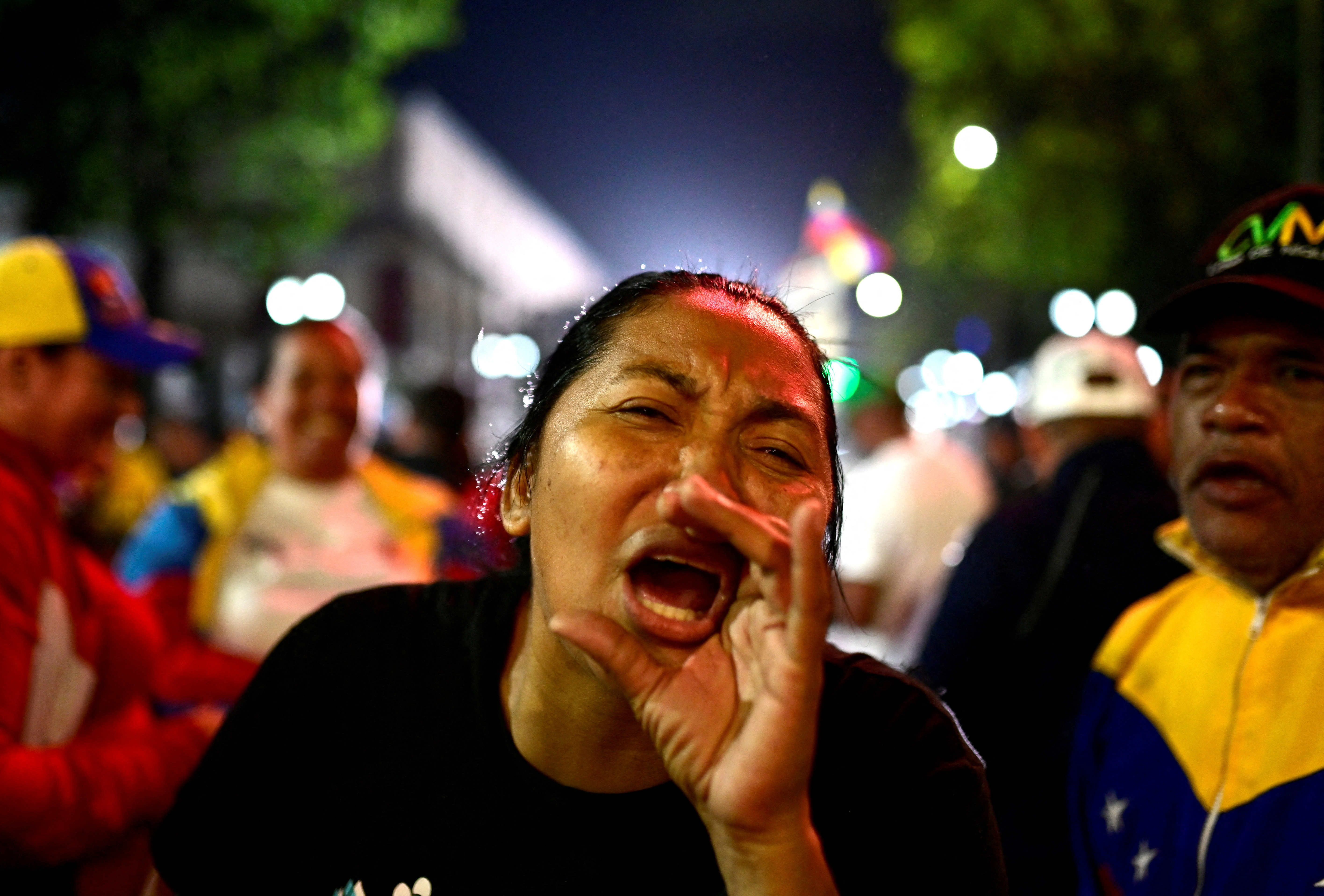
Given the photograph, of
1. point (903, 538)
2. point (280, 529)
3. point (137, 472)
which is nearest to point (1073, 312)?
point (903, 538)

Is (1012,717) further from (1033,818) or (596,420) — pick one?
(596,420)

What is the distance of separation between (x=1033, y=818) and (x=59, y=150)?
13.6 m

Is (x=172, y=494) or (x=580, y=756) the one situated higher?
(x=172, y=494)

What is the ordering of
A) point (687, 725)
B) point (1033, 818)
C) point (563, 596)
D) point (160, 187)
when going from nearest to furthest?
point (687, 725) → point (563, 596) → point (1033, 818) → point (160, 187)

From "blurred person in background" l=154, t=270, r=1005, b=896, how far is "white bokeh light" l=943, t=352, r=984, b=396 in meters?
27.6

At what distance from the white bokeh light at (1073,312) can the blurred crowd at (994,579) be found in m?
9.70

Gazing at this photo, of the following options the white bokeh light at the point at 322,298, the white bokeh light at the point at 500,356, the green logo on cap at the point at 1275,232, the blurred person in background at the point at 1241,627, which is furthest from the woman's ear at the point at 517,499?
the white bokeh light at the point at 322,298

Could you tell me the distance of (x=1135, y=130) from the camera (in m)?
17.1

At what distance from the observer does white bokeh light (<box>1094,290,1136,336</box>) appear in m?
5.73

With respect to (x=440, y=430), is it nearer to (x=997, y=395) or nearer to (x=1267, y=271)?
(x=1267, y=271)

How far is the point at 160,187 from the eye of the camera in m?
14.1

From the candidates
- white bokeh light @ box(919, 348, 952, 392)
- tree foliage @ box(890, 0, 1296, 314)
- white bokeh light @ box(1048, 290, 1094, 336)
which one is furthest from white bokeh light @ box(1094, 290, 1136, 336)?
white bokeh light @ box(919, 348, 952, 392)

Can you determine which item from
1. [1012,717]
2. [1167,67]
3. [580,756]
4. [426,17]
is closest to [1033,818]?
[1012,717]

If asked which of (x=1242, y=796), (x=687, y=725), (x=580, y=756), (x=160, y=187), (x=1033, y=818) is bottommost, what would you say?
(x=1033, y=818)
